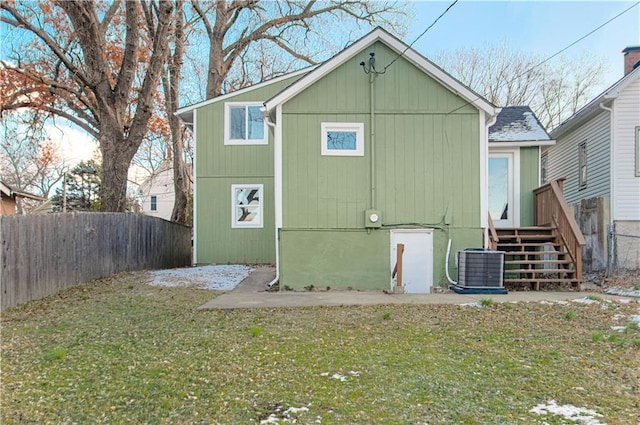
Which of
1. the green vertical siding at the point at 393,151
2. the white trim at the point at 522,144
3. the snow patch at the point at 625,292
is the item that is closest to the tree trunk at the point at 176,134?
the green vertical siding at the point at 393,151

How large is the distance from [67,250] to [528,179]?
10.5 metres

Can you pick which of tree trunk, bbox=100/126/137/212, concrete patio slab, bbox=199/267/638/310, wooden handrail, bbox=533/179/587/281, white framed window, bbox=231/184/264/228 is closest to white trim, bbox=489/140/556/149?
wooden handrail, bbox=533/179/587/281

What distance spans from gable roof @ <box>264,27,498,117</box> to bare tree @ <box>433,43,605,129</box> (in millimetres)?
16091

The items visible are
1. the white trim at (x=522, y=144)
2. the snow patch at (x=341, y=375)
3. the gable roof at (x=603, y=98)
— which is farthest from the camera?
the white trim at (x=522, y=144)

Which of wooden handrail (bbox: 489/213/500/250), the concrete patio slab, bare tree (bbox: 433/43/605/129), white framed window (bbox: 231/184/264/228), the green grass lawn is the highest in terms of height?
bare tree (bbox: 433/43/605/129)

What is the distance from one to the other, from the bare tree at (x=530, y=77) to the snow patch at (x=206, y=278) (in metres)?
17.9

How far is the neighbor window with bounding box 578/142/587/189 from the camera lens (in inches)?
481

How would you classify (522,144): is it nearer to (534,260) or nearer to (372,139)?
(534,260)

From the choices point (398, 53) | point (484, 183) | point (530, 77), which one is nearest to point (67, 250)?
point (398, 53)

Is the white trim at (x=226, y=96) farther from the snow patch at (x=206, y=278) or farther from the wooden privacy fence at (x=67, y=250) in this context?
the snow patch at (x=206, y=278)

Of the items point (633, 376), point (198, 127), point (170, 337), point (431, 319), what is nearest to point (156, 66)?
point (198, 127)

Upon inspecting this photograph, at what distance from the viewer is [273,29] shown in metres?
19.7

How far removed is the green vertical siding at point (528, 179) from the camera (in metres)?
10.9

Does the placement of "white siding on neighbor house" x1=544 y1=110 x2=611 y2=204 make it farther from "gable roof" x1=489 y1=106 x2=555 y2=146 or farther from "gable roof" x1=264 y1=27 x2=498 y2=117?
"gable roof" x1=264 y1=27 x2=498 y2=117
